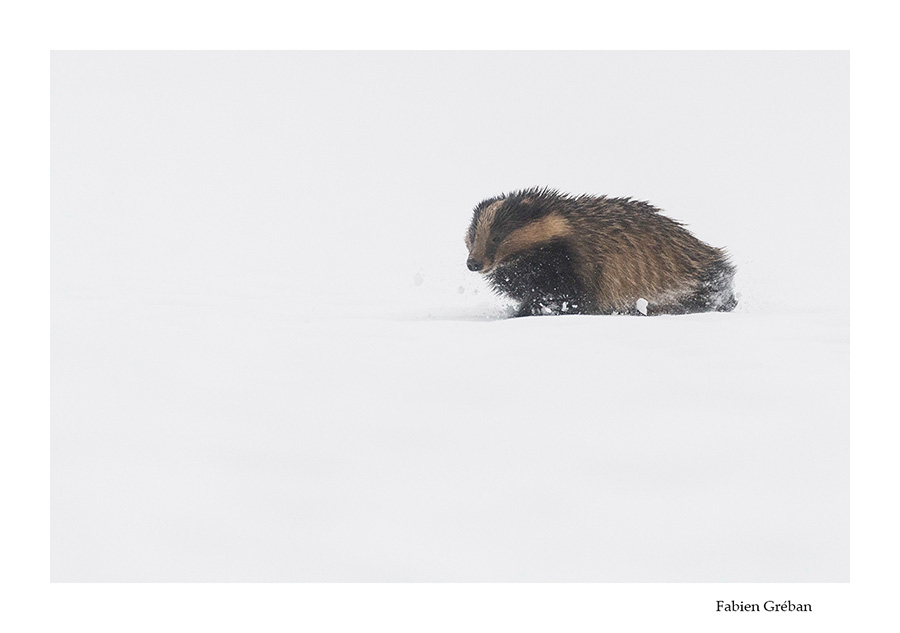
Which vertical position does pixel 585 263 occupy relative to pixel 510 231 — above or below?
below

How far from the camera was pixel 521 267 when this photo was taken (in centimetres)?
682

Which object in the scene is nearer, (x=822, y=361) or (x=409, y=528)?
(x=409, y=528)

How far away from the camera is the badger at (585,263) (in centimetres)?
670

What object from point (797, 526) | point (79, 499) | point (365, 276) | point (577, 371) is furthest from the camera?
point (365, 276)

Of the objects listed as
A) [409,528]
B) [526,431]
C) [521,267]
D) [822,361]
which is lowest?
[409,528]

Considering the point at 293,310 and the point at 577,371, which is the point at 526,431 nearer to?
the point at 577,371

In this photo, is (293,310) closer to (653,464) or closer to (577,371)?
(577,371)

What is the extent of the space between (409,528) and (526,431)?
807mm

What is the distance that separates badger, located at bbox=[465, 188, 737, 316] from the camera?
670 centimetres

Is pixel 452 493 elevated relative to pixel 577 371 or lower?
lower

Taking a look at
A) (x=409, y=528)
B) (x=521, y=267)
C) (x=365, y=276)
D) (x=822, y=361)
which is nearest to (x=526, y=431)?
(x=409, y=528)

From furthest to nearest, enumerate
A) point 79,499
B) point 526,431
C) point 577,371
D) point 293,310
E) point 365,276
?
point 365,276
point 293,310
point 577,371
point 526,431
point 79,499

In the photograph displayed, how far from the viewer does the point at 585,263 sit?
6723 mm

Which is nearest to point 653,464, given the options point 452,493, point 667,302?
point 452,493
